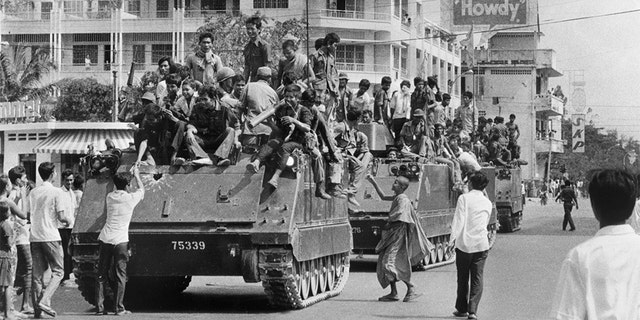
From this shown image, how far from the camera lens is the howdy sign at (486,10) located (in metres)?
77.4

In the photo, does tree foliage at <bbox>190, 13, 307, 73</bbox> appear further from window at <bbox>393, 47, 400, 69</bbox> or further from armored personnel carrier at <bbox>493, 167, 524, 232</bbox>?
window at <bbox>393, 47, 400, 69</bbox>

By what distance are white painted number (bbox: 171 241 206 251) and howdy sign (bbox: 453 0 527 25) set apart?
65107 mm

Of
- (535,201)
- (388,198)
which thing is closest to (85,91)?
(535,201)

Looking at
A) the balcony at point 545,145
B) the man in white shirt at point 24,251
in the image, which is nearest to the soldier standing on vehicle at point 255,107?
the man in white shirt at point 24,251

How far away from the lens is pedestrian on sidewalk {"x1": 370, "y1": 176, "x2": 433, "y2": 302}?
1505 cm

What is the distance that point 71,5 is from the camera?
68625mm

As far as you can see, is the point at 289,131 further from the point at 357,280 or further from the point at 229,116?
the point at 357,280

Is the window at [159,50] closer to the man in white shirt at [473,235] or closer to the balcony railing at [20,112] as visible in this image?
the balcony railing at [20,112]

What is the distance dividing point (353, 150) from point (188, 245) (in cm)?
672

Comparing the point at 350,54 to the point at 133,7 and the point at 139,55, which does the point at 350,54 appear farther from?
the point at 133,7

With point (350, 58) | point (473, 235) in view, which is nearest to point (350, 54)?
point (350, 58)

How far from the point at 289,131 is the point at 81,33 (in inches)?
2064

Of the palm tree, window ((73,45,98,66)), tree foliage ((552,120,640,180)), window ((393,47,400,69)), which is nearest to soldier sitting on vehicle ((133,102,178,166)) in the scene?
the palm tree

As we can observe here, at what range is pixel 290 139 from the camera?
1473cm
